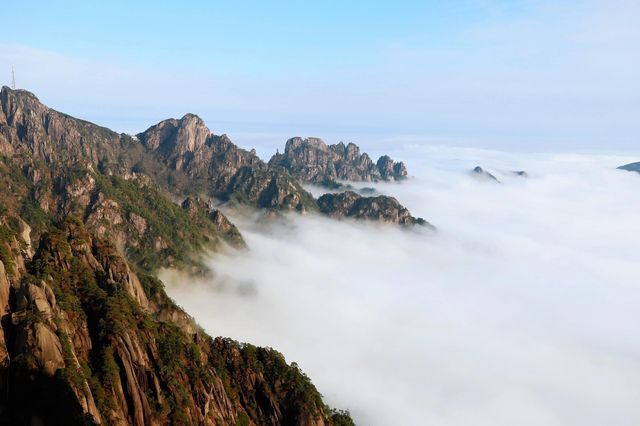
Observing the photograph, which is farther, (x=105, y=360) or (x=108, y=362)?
(x=105, y=360)

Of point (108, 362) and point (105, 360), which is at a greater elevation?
point (105, 360)

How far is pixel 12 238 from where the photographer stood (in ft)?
323

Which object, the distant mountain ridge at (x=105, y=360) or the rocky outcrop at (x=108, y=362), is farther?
the distant mountain ridge at (x=105, y=360)

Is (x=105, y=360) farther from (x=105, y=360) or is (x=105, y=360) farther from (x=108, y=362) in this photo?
(x=108, y=362)

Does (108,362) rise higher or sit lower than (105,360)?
lower

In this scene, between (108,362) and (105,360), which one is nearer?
(108,362)

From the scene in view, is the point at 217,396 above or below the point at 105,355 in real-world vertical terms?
below

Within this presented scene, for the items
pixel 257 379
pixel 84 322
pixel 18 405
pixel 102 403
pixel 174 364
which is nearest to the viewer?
pixel 18 405

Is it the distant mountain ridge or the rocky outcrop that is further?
the distant mountain ridge

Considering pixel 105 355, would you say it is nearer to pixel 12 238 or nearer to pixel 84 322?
pixel 84 322

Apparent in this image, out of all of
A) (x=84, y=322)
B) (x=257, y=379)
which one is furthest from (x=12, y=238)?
(x=257, y=379)

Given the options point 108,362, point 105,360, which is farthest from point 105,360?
point 108,362

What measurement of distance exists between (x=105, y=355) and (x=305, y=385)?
53.9 metres

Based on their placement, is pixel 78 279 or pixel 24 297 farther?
pixel 78 279
